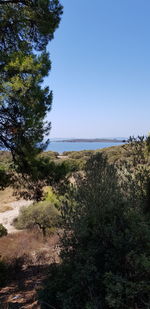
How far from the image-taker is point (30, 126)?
466 cm

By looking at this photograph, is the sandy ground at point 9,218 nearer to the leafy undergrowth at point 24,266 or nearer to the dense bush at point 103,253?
the leafy undergrowth at point 24,266

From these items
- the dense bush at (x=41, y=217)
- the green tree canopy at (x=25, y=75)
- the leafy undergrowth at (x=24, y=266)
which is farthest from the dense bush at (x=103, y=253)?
the dense bush at (x=41, y=217)

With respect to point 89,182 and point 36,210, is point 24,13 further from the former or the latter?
point 36,210

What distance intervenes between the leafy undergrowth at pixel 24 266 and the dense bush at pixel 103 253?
51 cm

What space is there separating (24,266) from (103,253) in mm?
4476

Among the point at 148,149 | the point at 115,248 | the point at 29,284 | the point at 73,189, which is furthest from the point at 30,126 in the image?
the point at 29,284

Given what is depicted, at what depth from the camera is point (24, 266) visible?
6.08 m

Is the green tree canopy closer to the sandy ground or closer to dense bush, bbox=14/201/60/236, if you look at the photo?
dense bush, bbox=14/201/60/236

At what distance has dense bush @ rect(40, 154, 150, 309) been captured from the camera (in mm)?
2100

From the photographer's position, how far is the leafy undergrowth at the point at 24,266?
3681mm

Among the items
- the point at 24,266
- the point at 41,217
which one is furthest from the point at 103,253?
the point at 41,217

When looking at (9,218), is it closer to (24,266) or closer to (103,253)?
(24,266)

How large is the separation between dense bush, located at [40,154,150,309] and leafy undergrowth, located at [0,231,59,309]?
51cm

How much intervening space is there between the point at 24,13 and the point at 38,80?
68.4 inches
